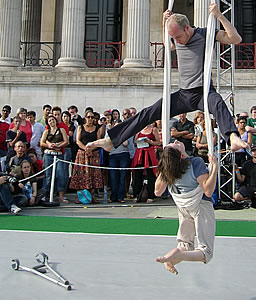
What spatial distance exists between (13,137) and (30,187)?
1.43 m

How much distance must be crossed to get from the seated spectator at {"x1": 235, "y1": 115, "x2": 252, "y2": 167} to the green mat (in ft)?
9.41

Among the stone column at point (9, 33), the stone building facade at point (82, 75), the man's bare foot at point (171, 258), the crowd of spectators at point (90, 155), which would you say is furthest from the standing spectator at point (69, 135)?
the stone column at point (9, 33)

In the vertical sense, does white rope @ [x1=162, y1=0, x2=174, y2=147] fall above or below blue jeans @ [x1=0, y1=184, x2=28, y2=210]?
above

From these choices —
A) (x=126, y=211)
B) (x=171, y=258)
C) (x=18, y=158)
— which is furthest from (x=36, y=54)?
(x=171, y=258)

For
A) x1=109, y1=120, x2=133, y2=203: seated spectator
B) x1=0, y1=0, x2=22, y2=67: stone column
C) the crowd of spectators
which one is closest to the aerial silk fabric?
the crowd of spectators

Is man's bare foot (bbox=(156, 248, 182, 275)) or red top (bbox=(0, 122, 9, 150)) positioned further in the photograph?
→ red top (bbox=(0, 122, 9, 150))

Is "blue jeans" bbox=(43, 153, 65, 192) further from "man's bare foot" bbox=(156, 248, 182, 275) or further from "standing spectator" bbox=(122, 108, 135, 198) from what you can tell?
"man's bare foot" bbox=(156, 248, 182, 275)

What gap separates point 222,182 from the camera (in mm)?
11469

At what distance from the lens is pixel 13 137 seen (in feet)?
36.9

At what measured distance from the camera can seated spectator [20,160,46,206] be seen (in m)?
10.6

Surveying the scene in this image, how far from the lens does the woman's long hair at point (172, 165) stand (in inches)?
173

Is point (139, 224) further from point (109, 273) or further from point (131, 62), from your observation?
point (131, 62)

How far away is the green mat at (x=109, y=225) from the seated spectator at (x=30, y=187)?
3.93ft

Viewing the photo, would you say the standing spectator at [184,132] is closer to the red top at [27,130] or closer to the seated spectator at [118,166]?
the seated spectator at [118,166]
